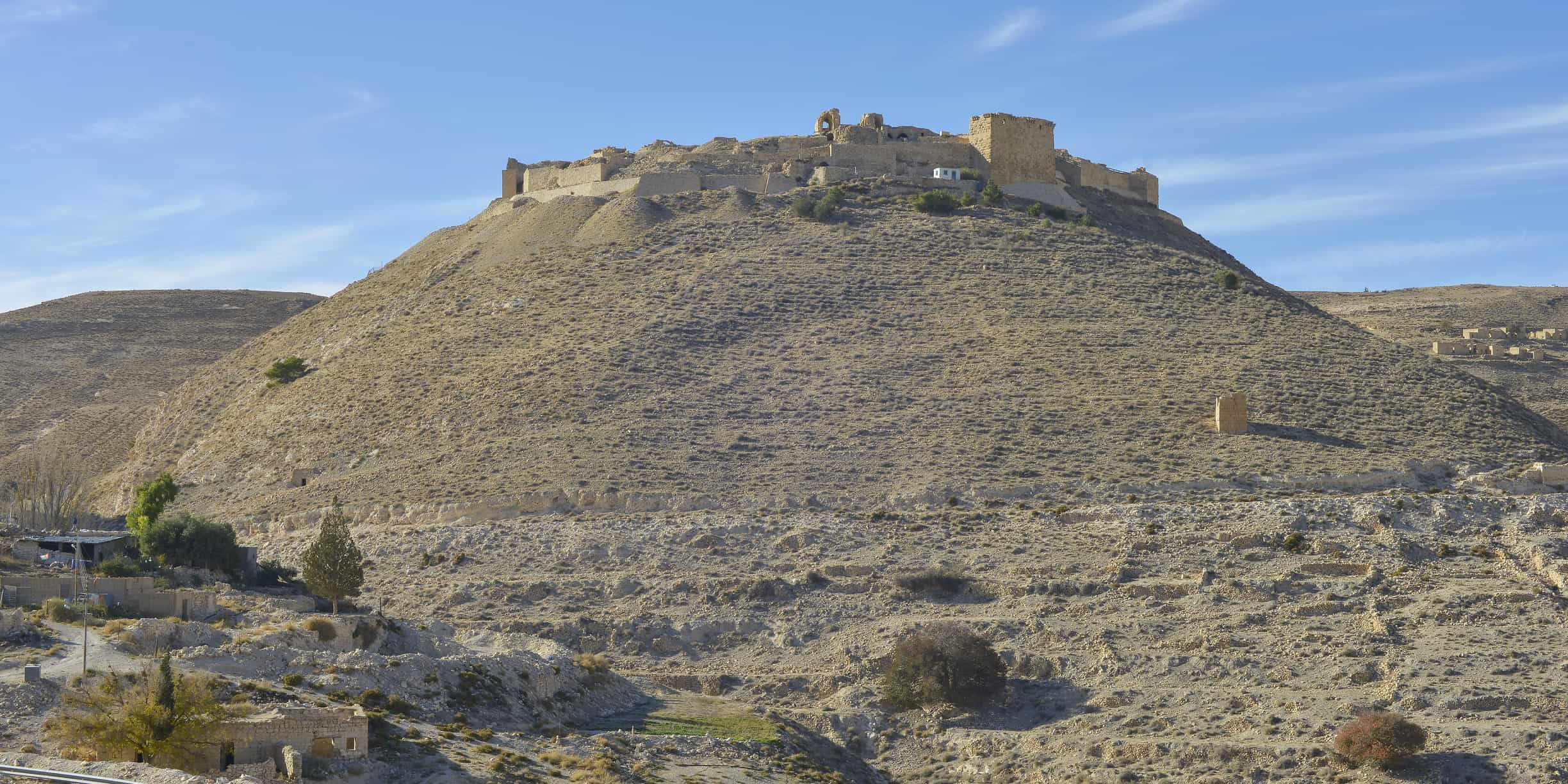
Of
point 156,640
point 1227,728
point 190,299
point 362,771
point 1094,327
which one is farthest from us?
point 190,299

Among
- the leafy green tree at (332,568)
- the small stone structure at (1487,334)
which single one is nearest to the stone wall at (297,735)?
the leafy green tree at (332,568)

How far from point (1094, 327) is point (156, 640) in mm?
29849

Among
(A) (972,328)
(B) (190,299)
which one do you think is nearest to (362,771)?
(A) (972,328)

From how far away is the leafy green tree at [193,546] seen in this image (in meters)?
38.1

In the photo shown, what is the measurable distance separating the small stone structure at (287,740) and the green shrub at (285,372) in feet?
107

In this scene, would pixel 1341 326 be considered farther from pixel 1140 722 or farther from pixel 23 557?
pixel 23 557

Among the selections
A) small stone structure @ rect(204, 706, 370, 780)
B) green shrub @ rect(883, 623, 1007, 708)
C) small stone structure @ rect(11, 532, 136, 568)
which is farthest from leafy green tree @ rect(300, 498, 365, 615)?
small stone structure @ rect(204, 706, 370, 780)

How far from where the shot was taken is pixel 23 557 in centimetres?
3497

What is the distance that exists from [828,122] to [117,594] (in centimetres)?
4067

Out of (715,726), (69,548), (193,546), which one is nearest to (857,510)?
(715,726)

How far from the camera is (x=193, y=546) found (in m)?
38.2

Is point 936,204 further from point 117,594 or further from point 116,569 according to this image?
point 117,594

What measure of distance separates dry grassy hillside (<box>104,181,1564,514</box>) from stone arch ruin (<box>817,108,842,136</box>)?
4.92 metres

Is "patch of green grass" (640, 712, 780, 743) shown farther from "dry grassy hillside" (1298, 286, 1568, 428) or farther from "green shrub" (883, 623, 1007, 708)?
"dry grassy hillside" (1298, 286, 1568, 428)
